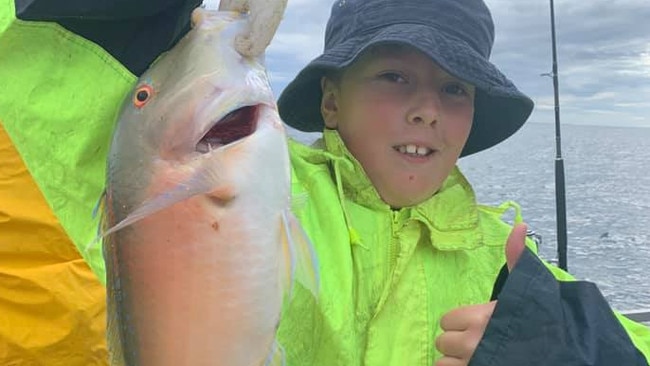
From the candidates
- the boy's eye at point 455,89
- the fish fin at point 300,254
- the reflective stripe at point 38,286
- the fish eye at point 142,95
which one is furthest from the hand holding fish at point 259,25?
the boy's eye at point 455,89

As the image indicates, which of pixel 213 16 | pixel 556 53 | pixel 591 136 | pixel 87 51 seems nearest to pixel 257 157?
pixel 213 16

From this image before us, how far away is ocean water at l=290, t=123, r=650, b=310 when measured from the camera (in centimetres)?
595

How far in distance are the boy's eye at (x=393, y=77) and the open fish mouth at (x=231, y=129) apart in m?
1.01

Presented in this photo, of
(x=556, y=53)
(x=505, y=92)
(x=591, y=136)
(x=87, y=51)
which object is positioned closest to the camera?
(x=87, y=51)

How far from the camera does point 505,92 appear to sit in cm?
221

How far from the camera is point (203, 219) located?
104 centimetres

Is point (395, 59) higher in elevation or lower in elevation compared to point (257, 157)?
higher

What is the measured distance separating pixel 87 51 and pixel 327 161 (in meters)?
0.84

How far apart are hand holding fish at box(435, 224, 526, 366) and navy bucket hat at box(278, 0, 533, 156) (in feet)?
2.05

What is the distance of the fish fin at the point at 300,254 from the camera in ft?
3.57

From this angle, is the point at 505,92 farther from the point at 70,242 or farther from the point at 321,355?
the point at 70,242

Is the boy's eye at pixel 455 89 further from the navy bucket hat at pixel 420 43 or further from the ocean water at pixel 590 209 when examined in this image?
the ocean water at pixel 590 209

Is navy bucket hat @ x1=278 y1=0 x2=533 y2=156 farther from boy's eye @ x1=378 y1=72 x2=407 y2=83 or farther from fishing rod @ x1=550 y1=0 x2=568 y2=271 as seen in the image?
fishing rod @ x1=550 y1=0 x2=568 y2=271

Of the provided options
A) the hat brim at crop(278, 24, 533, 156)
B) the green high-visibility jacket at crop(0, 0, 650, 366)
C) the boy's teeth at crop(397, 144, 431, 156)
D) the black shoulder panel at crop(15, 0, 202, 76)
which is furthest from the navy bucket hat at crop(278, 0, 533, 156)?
the black shoulder panel at crop(15, 0, 202, 76)
